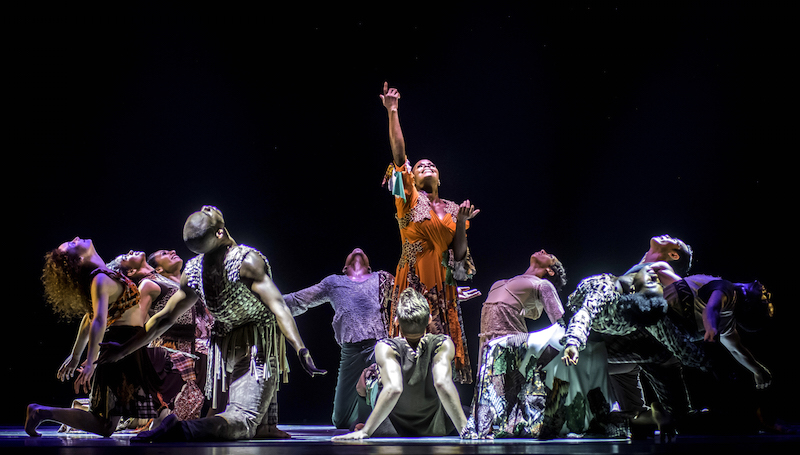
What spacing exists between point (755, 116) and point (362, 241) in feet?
11.8

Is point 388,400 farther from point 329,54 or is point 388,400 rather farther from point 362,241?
point 329,54

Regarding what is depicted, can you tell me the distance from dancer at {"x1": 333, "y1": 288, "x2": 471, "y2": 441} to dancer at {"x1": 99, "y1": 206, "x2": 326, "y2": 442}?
1.58 feet

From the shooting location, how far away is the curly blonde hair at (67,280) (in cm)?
391

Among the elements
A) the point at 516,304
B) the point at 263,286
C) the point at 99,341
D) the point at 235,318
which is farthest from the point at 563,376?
the point at 99,341

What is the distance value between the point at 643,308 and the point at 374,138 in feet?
11.8

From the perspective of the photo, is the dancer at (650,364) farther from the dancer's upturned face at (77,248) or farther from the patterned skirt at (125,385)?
the dancer's upturned face at (77,248)

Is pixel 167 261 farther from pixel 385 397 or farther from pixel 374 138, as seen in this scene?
pixel 385 397

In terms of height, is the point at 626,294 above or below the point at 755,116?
below

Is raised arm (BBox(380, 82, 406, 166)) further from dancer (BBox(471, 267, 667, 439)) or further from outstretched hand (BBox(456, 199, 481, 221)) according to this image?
dancer (BBox(471, 267, 667, 439))

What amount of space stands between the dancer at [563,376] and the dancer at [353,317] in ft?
4.77

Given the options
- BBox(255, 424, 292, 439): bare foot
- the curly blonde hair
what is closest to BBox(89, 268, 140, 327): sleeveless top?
the curly blonde hair

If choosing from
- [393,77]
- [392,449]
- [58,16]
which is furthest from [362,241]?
[392,449]

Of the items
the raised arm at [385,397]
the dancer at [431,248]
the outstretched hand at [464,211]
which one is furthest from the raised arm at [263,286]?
the outstretched hand at [464,211]

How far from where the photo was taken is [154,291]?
14.9 ft
